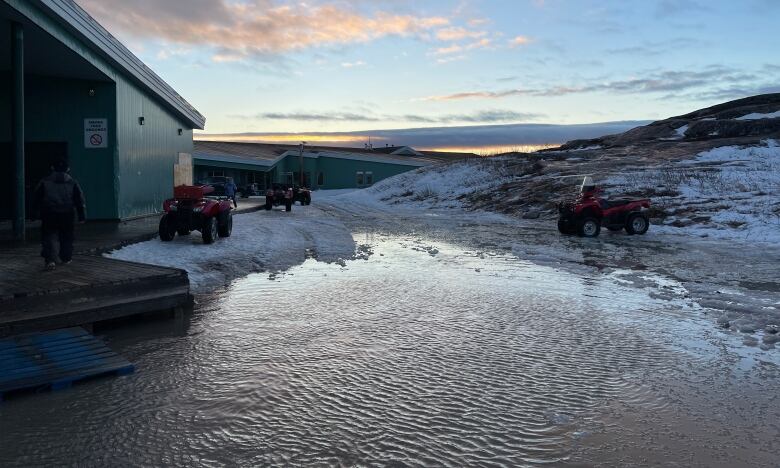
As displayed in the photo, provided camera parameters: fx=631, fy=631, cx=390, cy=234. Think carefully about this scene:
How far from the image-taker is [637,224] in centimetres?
1961

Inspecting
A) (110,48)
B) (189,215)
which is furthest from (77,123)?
(189,215)

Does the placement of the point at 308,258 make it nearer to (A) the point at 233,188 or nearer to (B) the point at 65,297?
(B) the point at 65,297

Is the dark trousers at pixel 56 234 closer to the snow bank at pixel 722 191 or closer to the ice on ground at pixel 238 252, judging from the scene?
the ice on ground at pixel 238 252

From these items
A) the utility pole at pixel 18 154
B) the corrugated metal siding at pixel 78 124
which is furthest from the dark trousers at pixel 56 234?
the corrugated metal siding at pixel 78 124

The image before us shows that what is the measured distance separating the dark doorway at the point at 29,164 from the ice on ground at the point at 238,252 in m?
5.59

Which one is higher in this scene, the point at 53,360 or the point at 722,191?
the point at 722,191

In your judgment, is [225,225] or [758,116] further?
[758,116]

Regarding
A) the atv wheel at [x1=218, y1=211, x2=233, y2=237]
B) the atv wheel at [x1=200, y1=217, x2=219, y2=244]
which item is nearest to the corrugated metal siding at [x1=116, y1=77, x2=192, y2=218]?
the atv wheel at [x1=218, y1=211, x2=233, y2=237]

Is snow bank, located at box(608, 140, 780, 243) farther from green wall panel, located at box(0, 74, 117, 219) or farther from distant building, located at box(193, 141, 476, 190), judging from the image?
distant building, located at box(193, 141, 476, 190)

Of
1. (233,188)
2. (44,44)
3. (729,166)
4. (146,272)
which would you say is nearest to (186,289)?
(146,272)

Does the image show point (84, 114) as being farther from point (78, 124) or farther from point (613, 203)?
point (613, 203)

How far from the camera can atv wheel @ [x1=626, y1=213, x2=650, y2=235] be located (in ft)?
64.0

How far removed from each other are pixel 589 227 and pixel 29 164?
54.4 ft

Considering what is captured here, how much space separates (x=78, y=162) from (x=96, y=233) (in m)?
4.82
